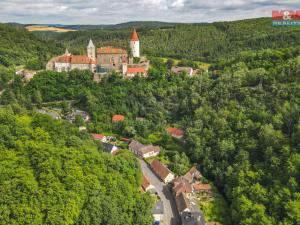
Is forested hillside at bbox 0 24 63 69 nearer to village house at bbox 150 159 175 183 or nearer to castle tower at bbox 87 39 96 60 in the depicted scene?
castle tower at bbox 87 39 96 60

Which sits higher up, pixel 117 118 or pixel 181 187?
pixel 117 118

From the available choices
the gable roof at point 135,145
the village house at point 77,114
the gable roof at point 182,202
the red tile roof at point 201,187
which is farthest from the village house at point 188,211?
the village house at point 77,114

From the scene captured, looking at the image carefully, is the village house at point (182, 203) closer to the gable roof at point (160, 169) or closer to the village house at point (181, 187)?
the village house at point (181, 187)

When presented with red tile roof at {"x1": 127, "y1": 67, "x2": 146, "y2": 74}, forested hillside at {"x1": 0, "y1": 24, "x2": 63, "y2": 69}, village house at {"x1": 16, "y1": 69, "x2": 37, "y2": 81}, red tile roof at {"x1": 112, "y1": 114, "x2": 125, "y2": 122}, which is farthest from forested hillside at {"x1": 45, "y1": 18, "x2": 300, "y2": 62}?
red tile roof at {"x1": 112, "y1": 114, "x2": 125, "y2": 122}

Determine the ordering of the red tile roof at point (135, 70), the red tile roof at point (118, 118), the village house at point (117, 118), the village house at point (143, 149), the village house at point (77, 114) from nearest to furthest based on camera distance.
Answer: the village house at point (143, 149) → the village house at point (77, 114) → the village house at point (117, 118) → the red tile roof at point (118, 118) → the red tile roof at point (135, 70)

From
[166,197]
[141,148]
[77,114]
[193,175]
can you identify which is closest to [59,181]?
[166,197]

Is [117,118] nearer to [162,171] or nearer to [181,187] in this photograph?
[162,171]
